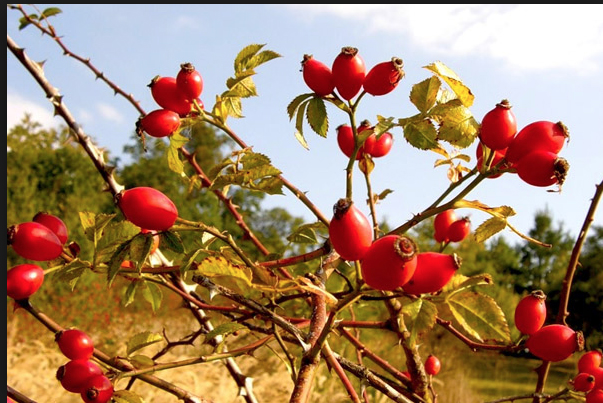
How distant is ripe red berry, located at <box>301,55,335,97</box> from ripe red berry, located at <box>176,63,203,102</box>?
0.14 metres

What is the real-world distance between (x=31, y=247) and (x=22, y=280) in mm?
74

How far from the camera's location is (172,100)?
0.72m

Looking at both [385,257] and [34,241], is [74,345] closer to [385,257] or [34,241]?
[34,241]

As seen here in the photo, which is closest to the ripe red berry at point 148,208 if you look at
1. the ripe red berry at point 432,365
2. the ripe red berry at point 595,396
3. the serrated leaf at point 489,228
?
the serrated leaf at point 489,228

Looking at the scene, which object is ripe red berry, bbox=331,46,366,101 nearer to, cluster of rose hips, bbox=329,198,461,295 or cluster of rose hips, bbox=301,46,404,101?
cluster of rose hips, bbox=301,46,404,101

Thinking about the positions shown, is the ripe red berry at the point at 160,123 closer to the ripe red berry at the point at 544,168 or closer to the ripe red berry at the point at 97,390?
the ripe red berry at the point at 97,390

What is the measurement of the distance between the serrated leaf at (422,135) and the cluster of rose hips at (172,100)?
0.28 metres

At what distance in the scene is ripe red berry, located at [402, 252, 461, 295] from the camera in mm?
480

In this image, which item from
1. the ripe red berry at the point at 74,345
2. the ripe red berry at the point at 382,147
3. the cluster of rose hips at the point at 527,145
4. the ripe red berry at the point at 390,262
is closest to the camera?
the ripe red berry at the point at 390,262

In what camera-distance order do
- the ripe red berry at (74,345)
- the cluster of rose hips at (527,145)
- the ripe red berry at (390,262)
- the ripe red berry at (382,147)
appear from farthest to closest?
the ripe red berry at (382,147) → the ripe red berry at (74,345) → the cluster of rose hips at (527,145) → the ripe red berry at (390,262)

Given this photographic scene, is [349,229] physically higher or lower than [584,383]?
lower

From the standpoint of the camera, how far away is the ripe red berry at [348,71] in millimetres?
643

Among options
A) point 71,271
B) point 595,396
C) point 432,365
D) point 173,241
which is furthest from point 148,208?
point 432,365

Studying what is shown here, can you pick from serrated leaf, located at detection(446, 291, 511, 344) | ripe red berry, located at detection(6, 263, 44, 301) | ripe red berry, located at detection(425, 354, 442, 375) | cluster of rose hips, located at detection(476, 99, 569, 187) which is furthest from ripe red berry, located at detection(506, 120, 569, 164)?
ripe red berry, located at detection(425, 354, 442, 375)
